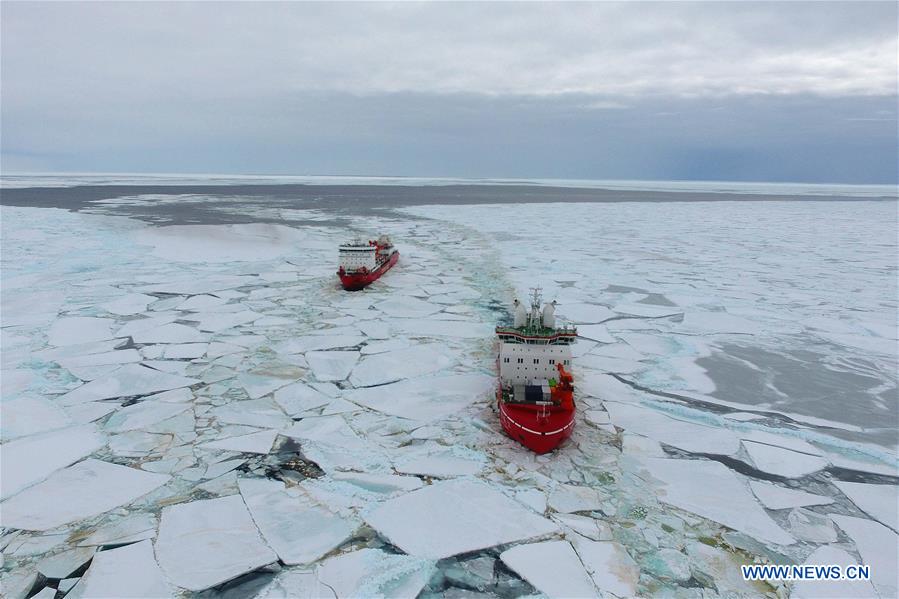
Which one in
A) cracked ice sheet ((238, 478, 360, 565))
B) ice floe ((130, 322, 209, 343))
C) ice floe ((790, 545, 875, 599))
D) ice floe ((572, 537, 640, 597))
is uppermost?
ice floe ((130, 322, 209, 343))

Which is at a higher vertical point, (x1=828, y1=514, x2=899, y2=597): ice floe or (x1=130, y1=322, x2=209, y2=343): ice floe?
(x1=130, y1=322, x2=209, y2=343): ice floe

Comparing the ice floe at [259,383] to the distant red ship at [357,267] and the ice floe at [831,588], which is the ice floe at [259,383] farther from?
the ice floe at [831,588]

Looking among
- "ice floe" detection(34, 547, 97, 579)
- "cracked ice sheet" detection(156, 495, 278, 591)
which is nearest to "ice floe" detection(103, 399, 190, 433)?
"cracked ice sheet" detection(156, 495, 278, 591)

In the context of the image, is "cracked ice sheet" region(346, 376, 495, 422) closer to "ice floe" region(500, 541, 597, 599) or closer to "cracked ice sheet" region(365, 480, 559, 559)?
"cracked ice sheet" region(365, 480, 559, 559)

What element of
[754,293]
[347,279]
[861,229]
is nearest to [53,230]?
[347,279]

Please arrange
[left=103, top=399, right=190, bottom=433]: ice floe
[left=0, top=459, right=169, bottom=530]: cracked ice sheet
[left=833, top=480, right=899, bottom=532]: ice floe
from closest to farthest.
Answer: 1. [left=0, top=459, right=169, bottom=530]: cracked ice sheet
2. [left=833, top=480, right=899, bottom=532]: ice floe
3. [left=103, top=399, right=190, bottom=433]: ice floe

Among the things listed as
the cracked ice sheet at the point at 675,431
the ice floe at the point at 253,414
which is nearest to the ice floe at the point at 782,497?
the cracked ice sheet at the point at 675,431
